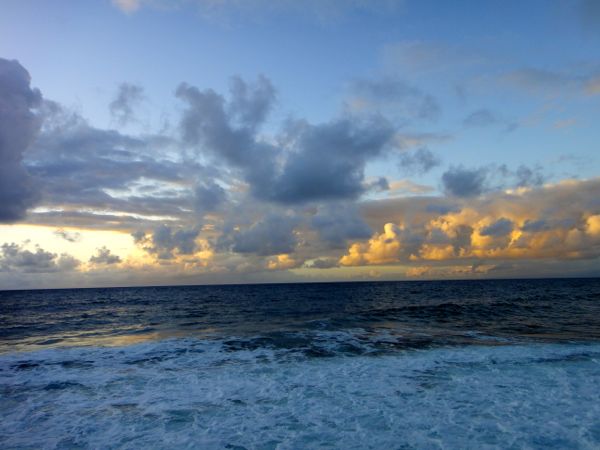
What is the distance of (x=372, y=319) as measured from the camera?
36.5 m

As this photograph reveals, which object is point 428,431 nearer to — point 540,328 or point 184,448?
point 184,448

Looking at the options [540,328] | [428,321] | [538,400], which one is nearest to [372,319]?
[428,321]

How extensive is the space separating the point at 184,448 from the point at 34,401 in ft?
26.5

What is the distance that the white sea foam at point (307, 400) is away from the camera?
1030 centimetres

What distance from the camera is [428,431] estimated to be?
10.5 m

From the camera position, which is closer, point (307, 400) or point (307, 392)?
point (307, 400)

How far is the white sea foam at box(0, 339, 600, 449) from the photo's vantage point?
10297mm

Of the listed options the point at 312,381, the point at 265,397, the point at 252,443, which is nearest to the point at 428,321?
the point at 312,381

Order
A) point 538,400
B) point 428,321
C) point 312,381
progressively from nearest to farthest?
point 538,400
point 312,381
point 428,321

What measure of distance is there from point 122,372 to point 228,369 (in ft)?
16.4

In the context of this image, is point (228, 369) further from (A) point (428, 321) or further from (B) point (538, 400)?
(A) point (428, 321)

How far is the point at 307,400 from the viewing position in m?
13.2

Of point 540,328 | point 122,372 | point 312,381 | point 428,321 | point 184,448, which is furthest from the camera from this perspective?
point 428,321

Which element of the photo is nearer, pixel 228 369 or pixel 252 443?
pixel 252 443
